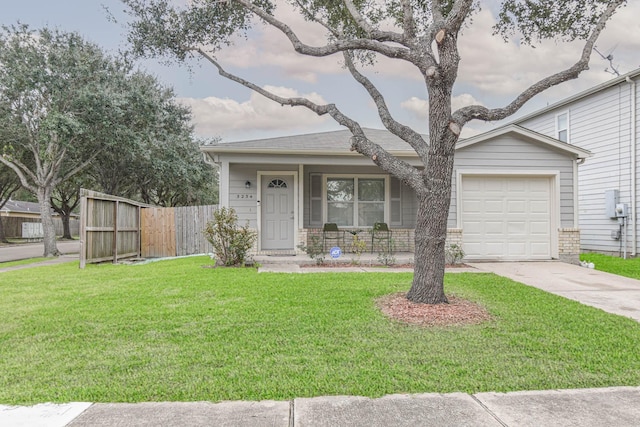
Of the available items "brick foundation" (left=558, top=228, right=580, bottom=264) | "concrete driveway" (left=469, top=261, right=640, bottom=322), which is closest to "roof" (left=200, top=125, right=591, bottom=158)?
"brick foundation" (left=558, top=228, right=580, bottom=264)

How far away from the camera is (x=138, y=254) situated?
40.8ft

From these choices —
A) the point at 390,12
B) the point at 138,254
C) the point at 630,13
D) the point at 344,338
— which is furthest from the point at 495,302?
the point at 138,254

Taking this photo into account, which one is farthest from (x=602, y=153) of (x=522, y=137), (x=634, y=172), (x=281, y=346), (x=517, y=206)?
(x=281, y=346)

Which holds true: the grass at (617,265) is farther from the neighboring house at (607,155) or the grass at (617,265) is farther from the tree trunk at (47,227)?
the tree trunk at (47,227)

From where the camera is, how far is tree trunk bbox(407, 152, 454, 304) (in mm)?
4992

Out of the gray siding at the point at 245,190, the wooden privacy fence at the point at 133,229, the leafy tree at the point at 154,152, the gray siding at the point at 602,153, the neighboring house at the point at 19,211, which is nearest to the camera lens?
the wooden privacy fence at the point at 133,229

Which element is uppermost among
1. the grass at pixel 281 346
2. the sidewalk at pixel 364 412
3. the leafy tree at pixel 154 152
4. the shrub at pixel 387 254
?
the leafy tree at pixel 154 152

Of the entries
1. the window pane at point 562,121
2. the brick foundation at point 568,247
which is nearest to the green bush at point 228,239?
the brick foundation at point 568,247

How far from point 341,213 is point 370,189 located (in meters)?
1.09

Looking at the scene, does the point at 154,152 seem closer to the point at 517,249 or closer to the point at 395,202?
the point at 395,202

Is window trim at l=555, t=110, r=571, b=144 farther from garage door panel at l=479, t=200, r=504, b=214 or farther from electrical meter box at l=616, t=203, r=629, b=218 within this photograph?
garage door panel at l=479, t=200, r=504, b=214

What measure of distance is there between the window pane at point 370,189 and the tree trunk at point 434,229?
6150 mm

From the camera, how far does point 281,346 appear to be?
12.0 feet

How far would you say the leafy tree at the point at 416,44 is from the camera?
4984 millimetres
